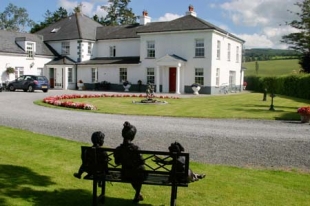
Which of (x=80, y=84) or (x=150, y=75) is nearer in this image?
(x=150, y=75)

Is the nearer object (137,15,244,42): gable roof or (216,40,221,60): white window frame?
(137,15,244,42): gable roof

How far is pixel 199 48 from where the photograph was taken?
37.7 meters

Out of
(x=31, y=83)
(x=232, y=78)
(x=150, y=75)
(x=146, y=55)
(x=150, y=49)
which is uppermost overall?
(x=150, y=49)

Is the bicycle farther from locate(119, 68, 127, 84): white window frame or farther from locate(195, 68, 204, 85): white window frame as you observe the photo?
locate(119, 68, 127, 84): white window frame

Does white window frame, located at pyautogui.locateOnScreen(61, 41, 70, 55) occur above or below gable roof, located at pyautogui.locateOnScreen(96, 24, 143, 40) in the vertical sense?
below

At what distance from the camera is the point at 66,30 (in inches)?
1884

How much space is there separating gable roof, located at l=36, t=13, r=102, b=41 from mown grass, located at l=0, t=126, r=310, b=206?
129 ft

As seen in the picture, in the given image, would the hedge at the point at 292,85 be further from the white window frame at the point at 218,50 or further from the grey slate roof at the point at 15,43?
the grey slate roof at the point at 15,43

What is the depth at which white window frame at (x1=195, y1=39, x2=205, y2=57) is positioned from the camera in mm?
37562

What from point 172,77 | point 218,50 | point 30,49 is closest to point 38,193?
point 172,77

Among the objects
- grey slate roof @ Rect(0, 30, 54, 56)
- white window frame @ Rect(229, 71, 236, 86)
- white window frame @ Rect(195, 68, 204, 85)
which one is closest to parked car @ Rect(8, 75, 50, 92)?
grey slate roof @ Rect(0, 30, 54, 56)

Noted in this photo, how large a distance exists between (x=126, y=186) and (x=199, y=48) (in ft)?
107

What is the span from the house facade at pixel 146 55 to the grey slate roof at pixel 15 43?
40.0 inches

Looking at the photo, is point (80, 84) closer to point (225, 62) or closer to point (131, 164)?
point (225, 62)
